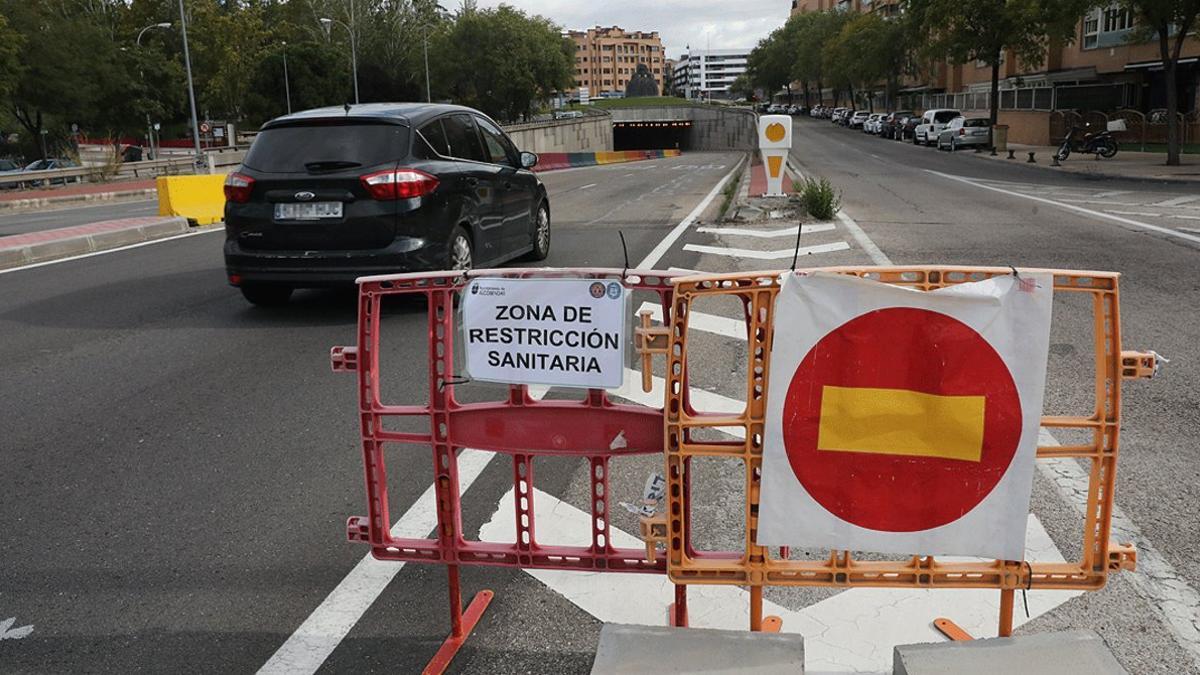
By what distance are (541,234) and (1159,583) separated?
29.3ft

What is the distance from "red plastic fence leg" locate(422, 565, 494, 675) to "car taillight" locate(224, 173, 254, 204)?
6.02m

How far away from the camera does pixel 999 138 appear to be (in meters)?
45.1

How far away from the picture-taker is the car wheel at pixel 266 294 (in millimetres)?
9430

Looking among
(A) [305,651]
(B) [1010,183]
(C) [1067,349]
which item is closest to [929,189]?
(B) [1010,183]

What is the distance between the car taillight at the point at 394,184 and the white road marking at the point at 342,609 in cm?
435

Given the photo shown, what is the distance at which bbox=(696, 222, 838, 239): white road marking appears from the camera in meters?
14.2

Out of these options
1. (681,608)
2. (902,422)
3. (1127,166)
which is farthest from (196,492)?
(1127,166)

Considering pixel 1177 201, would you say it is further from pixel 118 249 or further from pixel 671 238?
pixel 118 249

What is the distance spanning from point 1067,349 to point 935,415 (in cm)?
483

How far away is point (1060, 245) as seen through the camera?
12.7 m

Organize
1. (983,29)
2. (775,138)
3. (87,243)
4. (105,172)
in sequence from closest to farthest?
(87,243) → (775,138) → (105,172) → (983,29)

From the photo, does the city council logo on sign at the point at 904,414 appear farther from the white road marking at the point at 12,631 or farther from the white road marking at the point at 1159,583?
the white road marking at the point at 12,631

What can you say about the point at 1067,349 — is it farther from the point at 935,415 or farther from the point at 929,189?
the point at 929,189

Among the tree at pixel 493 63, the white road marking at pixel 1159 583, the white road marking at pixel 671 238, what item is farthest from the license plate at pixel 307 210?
the tree at pixel 493 63
